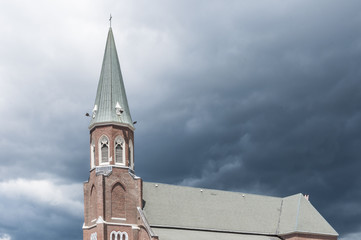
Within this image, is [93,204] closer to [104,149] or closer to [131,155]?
[104,149]

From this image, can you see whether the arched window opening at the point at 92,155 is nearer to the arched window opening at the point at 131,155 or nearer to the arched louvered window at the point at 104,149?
the arched louvered window at the point at 104,149

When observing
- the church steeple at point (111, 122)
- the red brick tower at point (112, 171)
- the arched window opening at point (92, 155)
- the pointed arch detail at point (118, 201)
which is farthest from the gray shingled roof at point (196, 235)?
the arched window opening at point (92, 155)

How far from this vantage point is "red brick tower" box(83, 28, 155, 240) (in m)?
65.5

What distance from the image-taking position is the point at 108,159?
224ft

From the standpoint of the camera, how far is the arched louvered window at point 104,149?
225ft

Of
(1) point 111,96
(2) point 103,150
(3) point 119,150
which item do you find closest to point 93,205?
(2) point 103,150

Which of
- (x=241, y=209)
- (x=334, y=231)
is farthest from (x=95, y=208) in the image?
(x=334, y=231)

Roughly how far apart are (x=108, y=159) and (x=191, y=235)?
13.1 meters

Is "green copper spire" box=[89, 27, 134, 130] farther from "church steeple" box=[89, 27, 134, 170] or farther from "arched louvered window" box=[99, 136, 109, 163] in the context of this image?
"arched louvered window" box=[99, 136, 109, 163]

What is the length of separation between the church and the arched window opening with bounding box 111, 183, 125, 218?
2.7 inches

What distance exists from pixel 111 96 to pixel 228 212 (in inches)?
824

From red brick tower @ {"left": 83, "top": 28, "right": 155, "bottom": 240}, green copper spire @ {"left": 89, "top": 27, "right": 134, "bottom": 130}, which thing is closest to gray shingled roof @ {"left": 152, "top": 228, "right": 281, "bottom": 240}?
red brick tower @ {"left": 83, "top": 28, "right": 155, "bottom": 240}

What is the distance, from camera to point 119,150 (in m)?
69.2

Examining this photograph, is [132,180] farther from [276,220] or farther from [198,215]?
[276,220]
